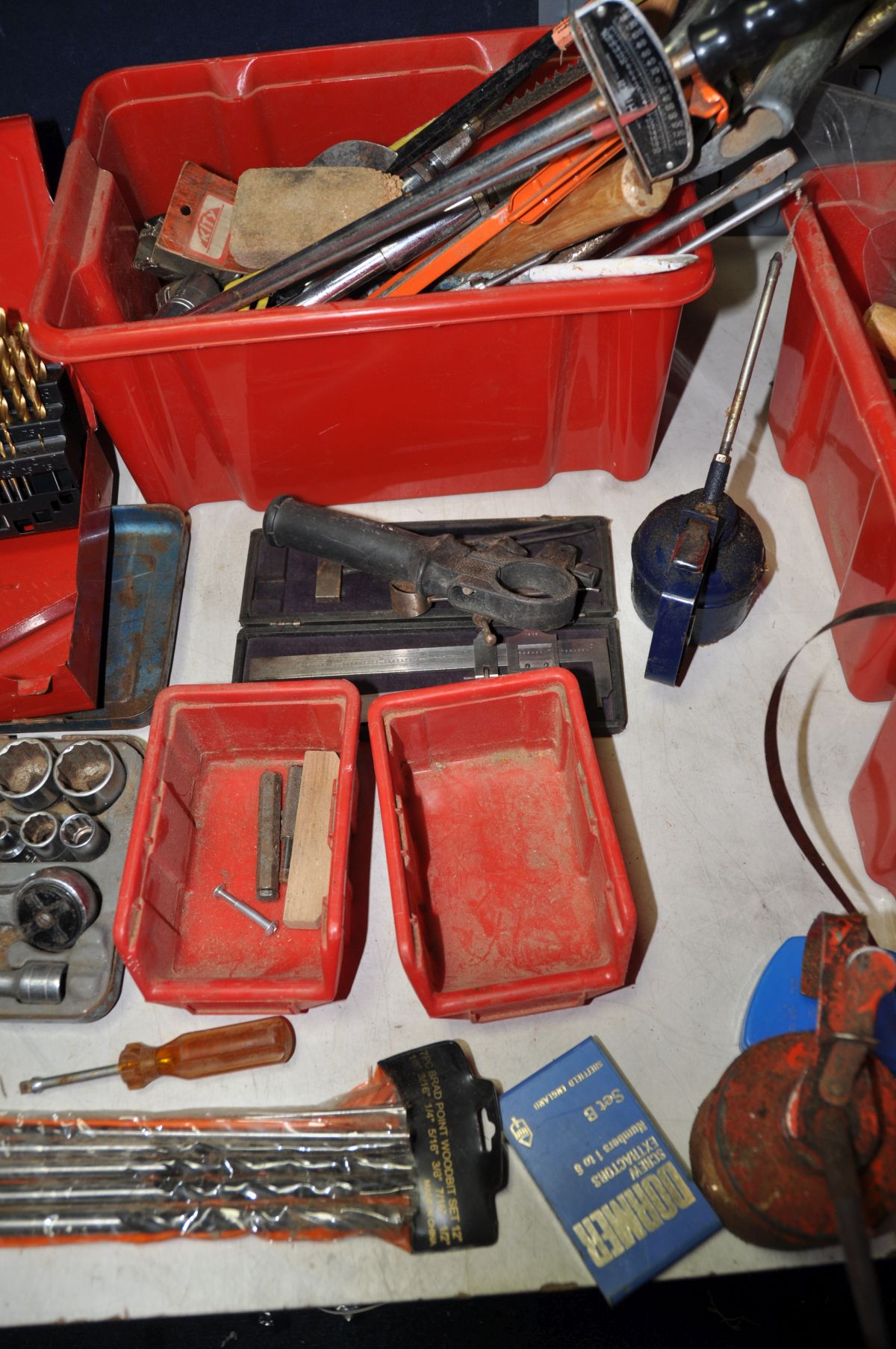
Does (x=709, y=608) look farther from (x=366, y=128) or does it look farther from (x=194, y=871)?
(x=366, y=128)

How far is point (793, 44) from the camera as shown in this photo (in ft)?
2.38

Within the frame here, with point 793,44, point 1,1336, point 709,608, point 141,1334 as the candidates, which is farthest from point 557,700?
point 1,1336

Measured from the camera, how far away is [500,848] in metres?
0.80

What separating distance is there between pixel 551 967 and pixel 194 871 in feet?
0.98

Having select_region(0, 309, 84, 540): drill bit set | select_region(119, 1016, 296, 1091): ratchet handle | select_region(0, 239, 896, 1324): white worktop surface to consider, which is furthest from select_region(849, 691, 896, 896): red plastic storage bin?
select_region(0, 309, 84, 540): drill bit set

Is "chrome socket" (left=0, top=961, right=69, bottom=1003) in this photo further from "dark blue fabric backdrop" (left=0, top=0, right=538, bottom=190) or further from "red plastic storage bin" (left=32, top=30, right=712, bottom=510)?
"dark blue fabric backdrop" (left=0, top=0, right=538, bottom=190)

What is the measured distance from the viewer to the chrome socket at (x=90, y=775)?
809mm

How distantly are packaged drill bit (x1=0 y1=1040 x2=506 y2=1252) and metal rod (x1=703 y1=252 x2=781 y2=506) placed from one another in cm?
48

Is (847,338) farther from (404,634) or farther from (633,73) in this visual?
(404,634)

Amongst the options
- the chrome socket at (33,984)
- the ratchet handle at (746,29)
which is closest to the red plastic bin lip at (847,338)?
the ratchet handle at (746,29)

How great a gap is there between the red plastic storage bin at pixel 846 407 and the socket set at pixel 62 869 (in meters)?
0.63

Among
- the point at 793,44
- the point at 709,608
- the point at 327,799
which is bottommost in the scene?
the point at 327,799

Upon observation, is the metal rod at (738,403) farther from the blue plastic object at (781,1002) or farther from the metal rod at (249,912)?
the metal rod at (249,912)

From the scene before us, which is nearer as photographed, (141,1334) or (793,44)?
(793,44)
